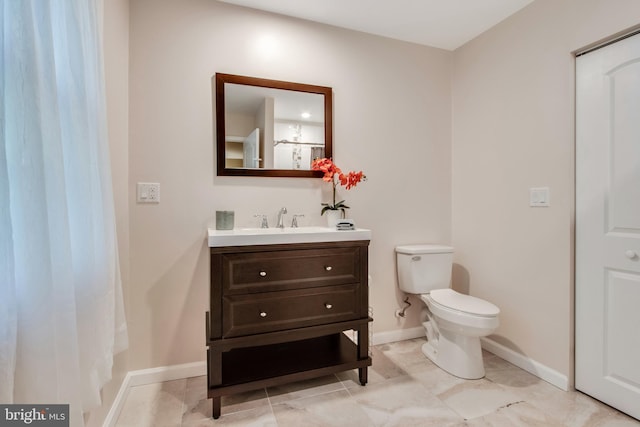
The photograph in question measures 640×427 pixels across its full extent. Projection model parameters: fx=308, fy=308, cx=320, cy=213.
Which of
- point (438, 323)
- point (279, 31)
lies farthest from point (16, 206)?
point (438, 323)

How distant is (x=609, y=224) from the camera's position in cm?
169

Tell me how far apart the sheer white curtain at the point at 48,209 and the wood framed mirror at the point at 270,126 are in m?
1.00

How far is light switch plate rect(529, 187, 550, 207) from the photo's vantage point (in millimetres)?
1974

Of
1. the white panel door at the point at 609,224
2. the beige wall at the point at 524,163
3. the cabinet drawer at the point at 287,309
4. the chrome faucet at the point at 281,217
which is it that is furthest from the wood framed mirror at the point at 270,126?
the white panel door at the point at 609,224

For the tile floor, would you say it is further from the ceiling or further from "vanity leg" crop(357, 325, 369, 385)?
the ceiling

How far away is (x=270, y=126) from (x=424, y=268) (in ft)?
5.14

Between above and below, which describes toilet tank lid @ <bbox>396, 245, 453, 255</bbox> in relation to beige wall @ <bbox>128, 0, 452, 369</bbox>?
below

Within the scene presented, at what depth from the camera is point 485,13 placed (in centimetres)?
Answer: 219

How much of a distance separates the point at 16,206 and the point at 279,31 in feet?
6.64

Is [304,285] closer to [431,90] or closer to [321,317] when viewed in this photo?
[321,317]

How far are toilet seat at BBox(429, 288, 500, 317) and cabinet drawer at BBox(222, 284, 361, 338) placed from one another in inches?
25.2

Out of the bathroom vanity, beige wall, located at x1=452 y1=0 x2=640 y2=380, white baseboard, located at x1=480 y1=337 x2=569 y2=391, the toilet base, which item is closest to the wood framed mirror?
the bathroom vanity

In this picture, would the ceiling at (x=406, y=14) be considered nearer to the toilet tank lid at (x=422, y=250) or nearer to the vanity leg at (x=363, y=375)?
the toilet tank lid at (x=422, y=250)

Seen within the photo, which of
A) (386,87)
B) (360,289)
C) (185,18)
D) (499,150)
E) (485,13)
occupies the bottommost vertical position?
(360,289)
